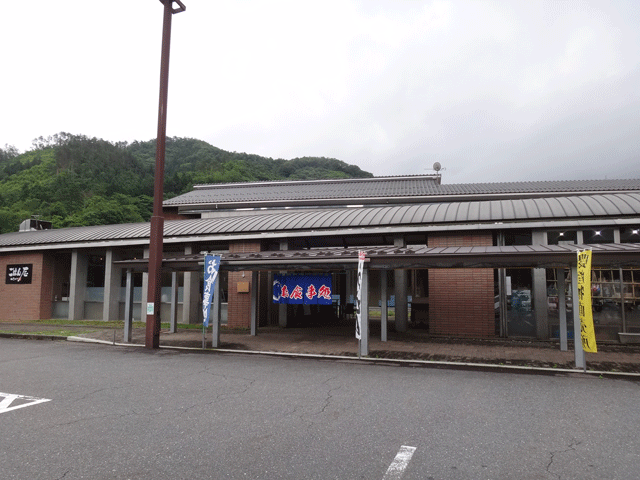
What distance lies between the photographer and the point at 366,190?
26156 mm

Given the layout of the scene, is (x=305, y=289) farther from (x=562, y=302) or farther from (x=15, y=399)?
(x=15, y=399)

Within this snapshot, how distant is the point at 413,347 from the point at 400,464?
7576mm

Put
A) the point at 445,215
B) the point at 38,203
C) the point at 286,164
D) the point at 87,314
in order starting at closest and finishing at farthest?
1. the point at 445,215
2. the point at 87,314
3. the point at 38,203
4. the point at 286,164

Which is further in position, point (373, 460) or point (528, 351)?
point (528, 351)

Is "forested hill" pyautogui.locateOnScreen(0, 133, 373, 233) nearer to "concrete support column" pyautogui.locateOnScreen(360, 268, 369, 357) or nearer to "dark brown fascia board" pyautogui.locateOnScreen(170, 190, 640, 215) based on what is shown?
"dark brown fascia board" pyautogui.locateOnScreen(170, 190, 640, 215)

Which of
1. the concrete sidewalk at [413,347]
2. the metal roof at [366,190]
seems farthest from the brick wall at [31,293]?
the metal roof at [366,190]

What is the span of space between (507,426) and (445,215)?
1002 centimetres

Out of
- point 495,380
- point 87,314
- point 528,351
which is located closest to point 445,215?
point 528,351

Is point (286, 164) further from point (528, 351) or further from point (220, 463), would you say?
point (220, 463)

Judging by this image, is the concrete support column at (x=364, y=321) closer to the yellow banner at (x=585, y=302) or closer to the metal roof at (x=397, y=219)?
the yellow banner at (x=585, y=302)

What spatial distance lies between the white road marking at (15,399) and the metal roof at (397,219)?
1074 centimetres

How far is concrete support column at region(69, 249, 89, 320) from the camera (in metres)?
19.7

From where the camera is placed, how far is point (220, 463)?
13.2 feet

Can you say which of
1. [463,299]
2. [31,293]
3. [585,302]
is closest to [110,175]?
[31,293]
